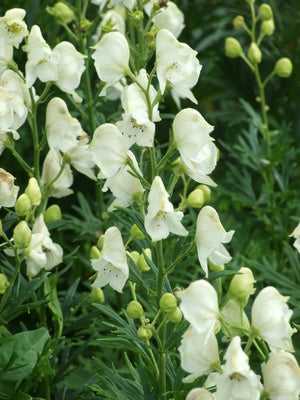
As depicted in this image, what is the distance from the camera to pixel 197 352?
890mm

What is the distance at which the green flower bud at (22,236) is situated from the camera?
1098 mm

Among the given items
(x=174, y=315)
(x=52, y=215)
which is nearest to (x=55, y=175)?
(x=52, y=215)

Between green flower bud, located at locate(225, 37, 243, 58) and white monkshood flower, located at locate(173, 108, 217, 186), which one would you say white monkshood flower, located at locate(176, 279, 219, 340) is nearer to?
white monkshood flower, located at locate(173, 108, 217, 186)

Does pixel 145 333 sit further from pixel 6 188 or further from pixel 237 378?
pixel 6 188

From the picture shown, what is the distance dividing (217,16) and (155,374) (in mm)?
1331

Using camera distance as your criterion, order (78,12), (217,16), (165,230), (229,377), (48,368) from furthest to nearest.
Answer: (217,16), (78,12), (48,368), (165,230), (229,377)

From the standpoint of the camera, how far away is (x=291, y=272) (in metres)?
1.53

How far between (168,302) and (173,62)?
0.31m

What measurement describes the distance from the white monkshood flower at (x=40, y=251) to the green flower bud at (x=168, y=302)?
0.85 feet

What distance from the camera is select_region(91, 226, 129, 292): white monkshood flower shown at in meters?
1.05

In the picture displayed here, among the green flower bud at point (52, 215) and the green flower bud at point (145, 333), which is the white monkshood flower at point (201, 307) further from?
the green flower bud at point (52, 215)

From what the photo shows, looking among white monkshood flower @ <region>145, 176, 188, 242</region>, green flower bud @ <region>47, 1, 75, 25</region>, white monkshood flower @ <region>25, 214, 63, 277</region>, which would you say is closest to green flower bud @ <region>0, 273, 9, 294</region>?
white monkshood flower @ <region>25, 214, 63, 277</region>

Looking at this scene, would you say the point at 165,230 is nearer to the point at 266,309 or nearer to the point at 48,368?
the point at 266,309

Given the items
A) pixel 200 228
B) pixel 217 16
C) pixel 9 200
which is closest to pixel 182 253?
pixel 200 228
